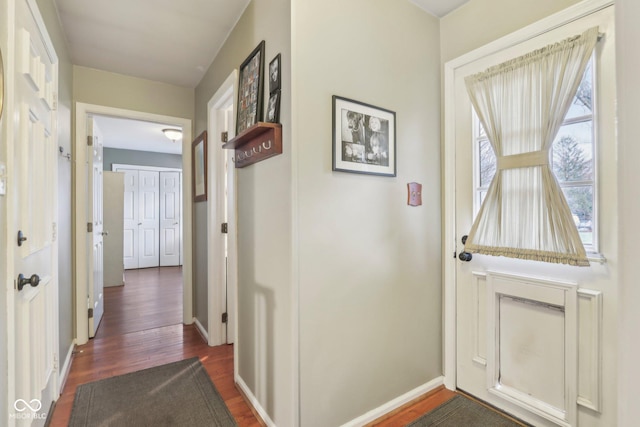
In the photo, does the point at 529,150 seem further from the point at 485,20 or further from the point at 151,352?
the point at 151,352

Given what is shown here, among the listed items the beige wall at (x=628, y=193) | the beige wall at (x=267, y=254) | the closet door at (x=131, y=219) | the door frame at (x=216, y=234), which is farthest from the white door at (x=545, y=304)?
the closet door at (x=131, y=219)

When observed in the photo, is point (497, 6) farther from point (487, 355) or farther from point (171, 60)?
point (171, 60)

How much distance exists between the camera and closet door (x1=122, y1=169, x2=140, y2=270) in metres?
6.33

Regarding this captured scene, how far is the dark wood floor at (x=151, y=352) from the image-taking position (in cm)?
184

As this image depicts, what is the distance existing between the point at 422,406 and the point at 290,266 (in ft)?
Answer: 4.17

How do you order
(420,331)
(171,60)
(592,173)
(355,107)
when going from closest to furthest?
(592,173), (355,107), (420,331), (171,60)

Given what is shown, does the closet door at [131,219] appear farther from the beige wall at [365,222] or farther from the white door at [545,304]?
the white door at [545,304]

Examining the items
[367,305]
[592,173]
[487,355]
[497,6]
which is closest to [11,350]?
[367,305]

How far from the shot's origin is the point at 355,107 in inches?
65.0

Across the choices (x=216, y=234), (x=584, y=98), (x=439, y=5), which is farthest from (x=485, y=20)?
(x=216, y=234)

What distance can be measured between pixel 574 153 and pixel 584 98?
0.26 metres

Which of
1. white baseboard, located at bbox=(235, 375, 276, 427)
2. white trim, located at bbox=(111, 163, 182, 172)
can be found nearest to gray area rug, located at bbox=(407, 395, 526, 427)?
white baseboard, located at bbox=(235, 375, 276, 427)

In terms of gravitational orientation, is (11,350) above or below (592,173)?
below

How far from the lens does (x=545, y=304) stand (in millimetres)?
1603
